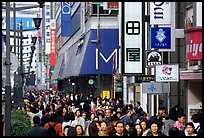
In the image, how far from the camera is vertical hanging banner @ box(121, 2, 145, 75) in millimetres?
25688

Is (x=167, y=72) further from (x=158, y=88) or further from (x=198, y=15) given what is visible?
(x=198, y=15)

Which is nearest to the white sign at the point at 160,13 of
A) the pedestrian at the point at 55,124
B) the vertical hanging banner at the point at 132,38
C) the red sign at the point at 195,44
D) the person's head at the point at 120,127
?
the red sign at the point at 195,44

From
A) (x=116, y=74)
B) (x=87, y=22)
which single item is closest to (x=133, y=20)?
(x=116, y=74)

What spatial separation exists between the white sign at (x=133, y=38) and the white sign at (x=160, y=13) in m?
4.95

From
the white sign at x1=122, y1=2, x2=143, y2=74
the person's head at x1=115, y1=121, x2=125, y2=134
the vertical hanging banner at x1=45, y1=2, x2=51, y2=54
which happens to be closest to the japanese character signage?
the white sign at x1=122, y1=2, x2=143, y2=74

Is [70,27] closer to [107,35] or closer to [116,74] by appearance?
[107,35]

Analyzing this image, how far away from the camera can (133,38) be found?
2592cm

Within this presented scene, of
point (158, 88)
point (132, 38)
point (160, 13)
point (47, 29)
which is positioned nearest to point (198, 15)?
point (160, 13)

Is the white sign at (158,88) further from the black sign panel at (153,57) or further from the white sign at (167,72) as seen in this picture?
the black sign panel at (153,57)

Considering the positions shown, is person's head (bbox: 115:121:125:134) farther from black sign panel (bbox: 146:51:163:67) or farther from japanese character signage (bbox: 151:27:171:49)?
black sign panel (bbox: 146:51:163:67)

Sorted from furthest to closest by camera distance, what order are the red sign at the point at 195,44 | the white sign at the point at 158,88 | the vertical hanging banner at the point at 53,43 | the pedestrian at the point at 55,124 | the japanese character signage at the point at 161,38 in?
the vertical hanging banner at the point at 53,43, the white sign at the point at 158,88, the japanese character signage at the point at 161,38, the red sign at the point at 195,44, the pedestrian at the point at 55,124

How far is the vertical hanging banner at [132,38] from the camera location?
1011 inches

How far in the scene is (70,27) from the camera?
76.6m

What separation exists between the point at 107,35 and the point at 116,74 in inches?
287
